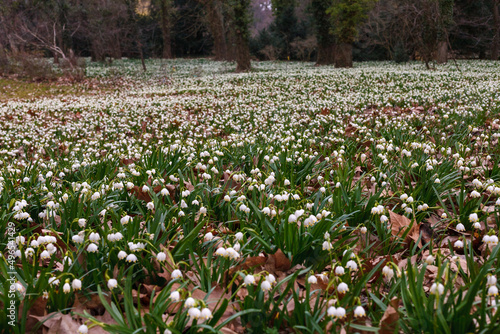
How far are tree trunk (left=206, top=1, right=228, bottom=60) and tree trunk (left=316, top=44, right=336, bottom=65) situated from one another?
8310mm

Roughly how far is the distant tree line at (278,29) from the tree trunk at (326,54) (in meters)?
0.07

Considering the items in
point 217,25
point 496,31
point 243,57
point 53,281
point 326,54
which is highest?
point 217,25

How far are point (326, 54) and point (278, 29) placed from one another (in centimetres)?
1165

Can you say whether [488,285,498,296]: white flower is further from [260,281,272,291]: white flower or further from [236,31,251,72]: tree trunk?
[236,31,251,72]: tree trunk

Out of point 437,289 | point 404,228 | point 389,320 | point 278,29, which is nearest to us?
point 437,289

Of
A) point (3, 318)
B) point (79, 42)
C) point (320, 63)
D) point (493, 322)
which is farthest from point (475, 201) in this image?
point (79, 42)

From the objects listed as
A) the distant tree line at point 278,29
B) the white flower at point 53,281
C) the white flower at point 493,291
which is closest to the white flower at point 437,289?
the white flower at point 493,291

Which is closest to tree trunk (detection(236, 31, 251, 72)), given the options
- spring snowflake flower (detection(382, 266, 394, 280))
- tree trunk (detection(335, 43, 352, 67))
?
tree trunk (detection(335, 43, 352, 67))

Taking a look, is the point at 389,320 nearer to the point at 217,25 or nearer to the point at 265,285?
the point at 265,285

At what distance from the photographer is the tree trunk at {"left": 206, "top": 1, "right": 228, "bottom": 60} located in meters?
28.6

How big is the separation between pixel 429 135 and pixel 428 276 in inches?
139

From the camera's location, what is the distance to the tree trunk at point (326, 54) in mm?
27484

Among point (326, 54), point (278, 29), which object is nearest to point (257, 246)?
point (326, 54)

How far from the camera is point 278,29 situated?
37375mm
